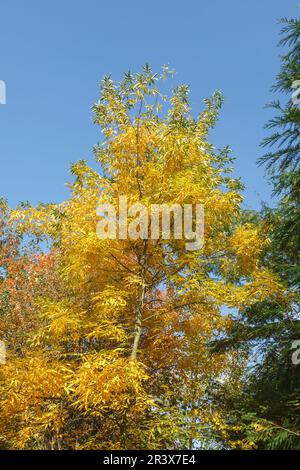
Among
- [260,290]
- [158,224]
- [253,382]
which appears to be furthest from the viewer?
[253,382]

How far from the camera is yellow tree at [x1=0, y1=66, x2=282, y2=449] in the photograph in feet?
25.7

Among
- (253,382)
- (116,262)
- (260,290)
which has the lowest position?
(253,382)

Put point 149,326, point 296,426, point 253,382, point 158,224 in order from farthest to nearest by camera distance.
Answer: point 253,382, point 149,326, point 158,224, point 296,426

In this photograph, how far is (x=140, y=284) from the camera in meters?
9.10

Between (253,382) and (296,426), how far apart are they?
3.42m

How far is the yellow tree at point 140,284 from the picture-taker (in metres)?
7.82

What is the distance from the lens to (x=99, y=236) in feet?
27.7

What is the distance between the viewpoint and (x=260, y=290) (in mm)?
8188
